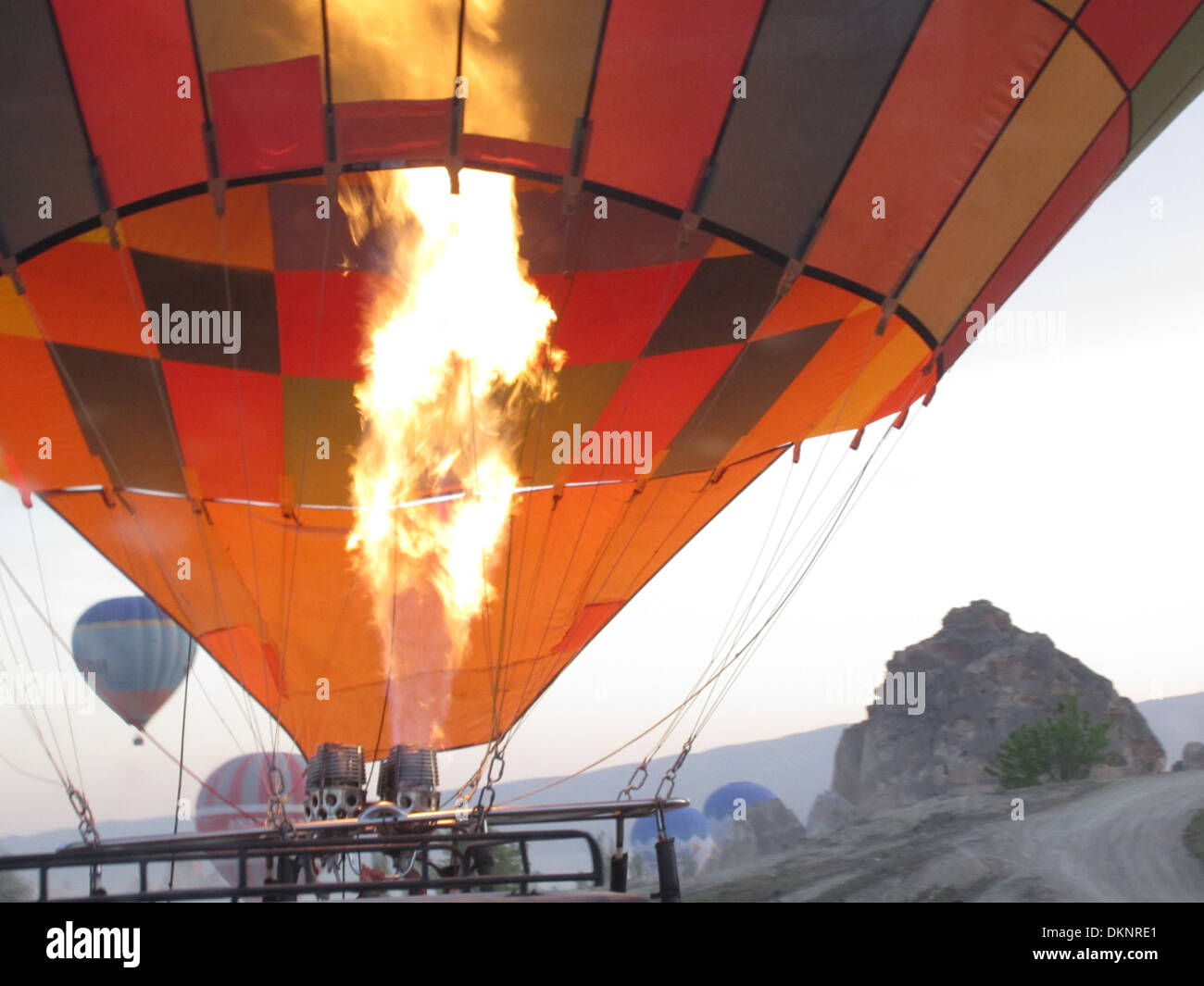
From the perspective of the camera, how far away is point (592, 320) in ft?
26.5

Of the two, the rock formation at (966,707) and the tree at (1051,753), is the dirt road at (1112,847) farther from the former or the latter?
the rock formation at (966,707)

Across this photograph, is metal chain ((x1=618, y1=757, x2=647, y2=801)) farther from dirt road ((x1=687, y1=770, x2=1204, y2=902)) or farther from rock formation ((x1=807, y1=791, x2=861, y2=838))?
rock formation ((x1=807, y1=791, x2=861, y2=838))

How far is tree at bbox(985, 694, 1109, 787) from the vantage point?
3466 centimetres

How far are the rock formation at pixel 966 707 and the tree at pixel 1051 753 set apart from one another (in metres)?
10.1

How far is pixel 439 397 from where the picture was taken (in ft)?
27.9

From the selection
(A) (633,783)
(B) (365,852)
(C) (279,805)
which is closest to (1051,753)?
(A) (633,783)

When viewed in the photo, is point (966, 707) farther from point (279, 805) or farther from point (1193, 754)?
point (279, 805)

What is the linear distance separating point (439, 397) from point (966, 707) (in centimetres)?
5066

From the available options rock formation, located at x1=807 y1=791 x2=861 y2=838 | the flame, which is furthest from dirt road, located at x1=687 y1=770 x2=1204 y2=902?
rock formation, located at x1=807 y1=791 x2=861 y2=838

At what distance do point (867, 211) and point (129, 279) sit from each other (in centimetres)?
479

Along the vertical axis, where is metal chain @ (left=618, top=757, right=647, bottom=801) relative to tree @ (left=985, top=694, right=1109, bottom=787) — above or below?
above

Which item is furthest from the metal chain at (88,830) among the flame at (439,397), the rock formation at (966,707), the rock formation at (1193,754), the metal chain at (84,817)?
the rock formation at (1193,754)

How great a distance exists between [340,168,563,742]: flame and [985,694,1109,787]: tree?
29690 millimetres
